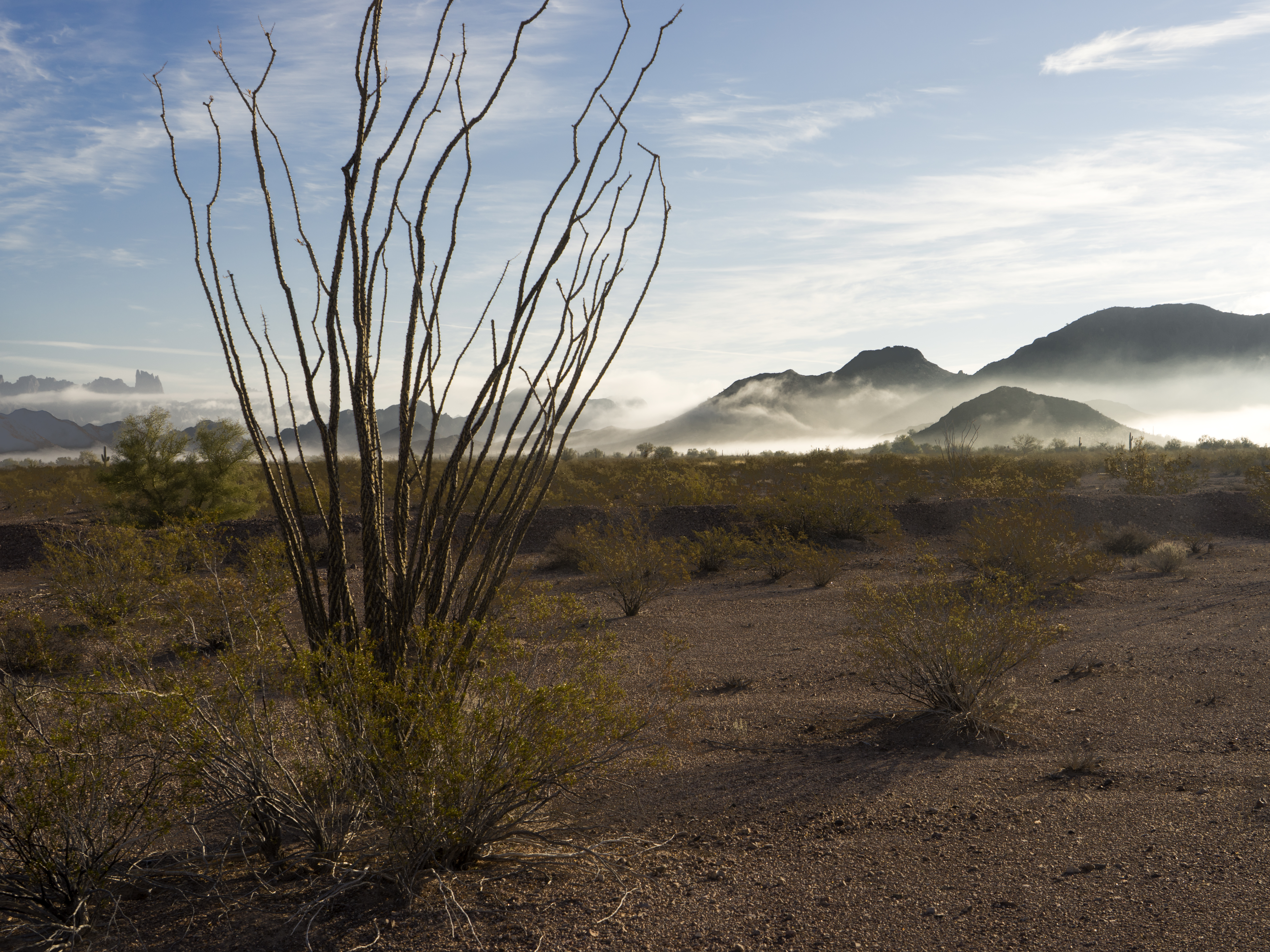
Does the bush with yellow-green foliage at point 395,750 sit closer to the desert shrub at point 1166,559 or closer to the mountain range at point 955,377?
the desert shrub at point 1166,559

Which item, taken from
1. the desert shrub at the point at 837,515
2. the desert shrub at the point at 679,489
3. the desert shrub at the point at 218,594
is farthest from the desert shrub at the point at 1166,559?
the desert shrub at the point at 218,594

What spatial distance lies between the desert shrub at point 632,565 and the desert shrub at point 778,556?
3.88 feet

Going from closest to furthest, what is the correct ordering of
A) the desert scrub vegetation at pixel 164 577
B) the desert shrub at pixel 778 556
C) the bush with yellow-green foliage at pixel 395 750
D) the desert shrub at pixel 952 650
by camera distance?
the bush with yellow-green foliage at pixel 395 750 < the desert shrub at pixel 952 650 < the desert scrub vegetation at pixel 164 577 < the desert shrub at pixel 778 556

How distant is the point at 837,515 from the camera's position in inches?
688

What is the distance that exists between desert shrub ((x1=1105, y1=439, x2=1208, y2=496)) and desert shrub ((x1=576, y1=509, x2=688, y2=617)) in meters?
13.6

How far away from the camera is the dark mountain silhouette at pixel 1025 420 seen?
98.6m

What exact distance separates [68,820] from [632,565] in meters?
8.79

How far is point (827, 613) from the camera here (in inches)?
441

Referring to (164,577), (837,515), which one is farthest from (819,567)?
(164,577)

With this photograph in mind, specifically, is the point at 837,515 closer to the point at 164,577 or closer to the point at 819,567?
the point at 819,567

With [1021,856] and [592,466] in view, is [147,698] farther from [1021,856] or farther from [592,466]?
[592,466]

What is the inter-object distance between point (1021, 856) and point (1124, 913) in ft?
1.84

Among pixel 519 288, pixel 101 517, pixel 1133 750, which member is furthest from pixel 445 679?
pixel 101 517

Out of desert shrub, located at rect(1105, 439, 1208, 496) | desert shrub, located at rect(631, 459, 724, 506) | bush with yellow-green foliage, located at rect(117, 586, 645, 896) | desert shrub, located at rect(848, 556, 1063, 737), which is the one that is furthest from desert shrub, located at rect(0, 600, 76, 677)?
desert shrub, located at rect(1105, 439, 1208, 496)
